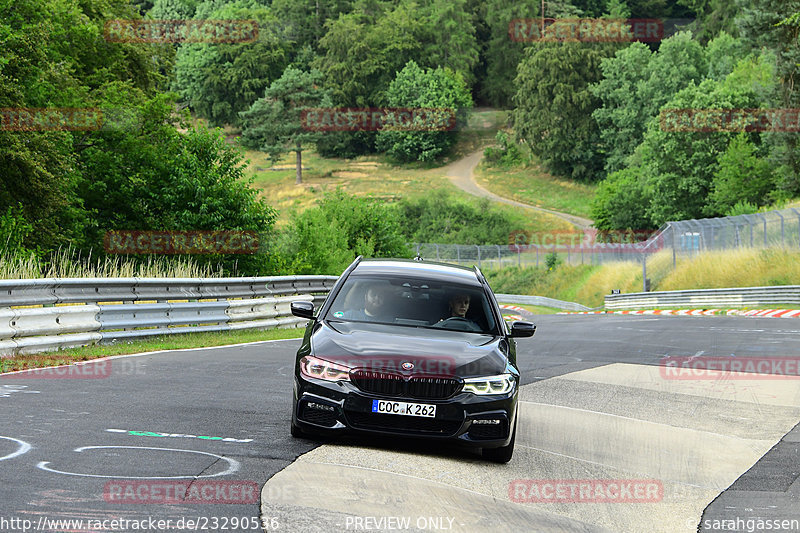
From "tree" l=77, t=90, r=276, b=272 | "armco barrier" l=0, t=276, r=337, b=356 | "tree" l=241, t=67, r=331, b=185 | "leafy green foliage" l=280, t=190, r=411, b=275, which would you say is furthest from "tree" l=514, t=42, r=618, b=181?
"armco barrier" l=0, t=276, r=337, b=356

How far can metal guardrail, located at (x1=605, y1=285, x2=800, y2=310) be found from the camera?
39.5 m

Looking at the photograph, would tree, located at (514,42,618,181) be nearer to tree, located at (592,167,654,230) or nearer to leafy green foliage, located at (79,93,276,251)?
tree, located at (592,167,654,230)

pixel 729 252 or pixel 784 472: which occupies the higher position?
pixel 784 472

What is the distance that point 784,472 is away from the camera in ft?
28.5

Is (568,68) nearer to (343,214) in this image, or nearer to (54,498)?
(343,214)

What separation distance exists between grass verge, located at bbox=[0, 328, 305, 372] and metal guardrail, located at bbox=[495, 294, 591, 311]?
36.7 m

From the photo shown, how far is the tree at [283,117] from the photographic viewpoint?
450ft

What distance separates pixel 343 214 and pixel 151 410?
132 ft

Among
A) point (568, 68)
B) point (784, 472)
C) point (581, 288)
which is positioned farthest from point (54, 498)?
point (568, 68)

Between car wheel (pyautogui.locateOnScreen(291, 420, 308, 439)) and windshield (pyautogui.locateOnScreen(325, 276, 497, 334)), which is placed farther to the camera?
windshield (pyautogui.locateOnScreen(325, 276, 497, 334))

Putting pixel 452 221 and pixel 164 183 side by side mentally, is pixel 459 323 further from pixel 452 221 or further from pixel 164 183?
pixel 452 221

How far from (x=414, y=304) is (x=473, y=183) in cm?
11864

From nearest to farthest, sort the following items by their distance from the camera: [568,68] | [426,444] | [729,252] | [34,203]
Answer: [426,444] → [34,203] → [729,252] → [568,68]

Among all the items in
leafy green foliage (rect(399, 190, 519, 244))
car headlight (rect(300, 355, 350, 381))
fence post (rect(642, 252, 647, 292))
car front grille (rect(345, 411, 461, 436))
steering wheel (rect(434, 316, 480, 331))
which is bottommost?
leafy green foliage (rect(399, 190, 519, 244))
